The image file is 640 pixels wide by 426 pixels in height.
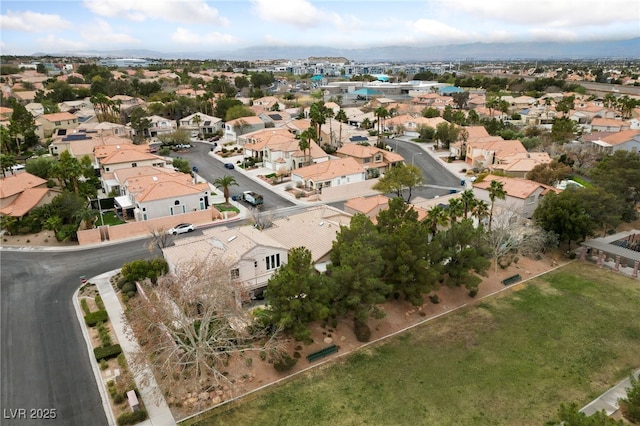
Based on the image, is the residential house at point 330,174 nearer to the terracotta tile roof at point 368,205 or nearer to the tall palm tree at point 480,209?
the terracotta tile roof at point 368,205

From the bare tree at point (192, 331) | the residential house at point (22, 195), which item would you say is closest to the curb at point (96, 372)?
the bare tree at point (192, 331)

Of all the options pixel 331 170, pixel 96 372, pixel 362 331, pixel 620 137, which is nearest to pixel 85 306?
pixel 96 372

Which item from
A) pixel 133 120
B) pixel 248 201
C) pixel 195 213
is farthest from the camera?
pixel 133 120

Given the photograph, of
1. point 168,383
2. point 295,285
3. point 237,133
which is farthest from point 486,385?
point 237,133

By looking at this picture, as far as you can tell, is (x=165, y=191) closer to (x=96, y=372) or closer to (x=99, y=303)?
(x=99, y=303)

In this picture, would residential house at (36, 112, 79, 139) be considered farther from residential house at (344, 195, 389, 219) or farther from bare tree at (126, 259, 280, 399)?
bare tree at (126, 259, 280, 399)

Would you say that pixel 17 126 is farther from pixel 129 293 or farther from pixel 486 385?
pixel 486 385
